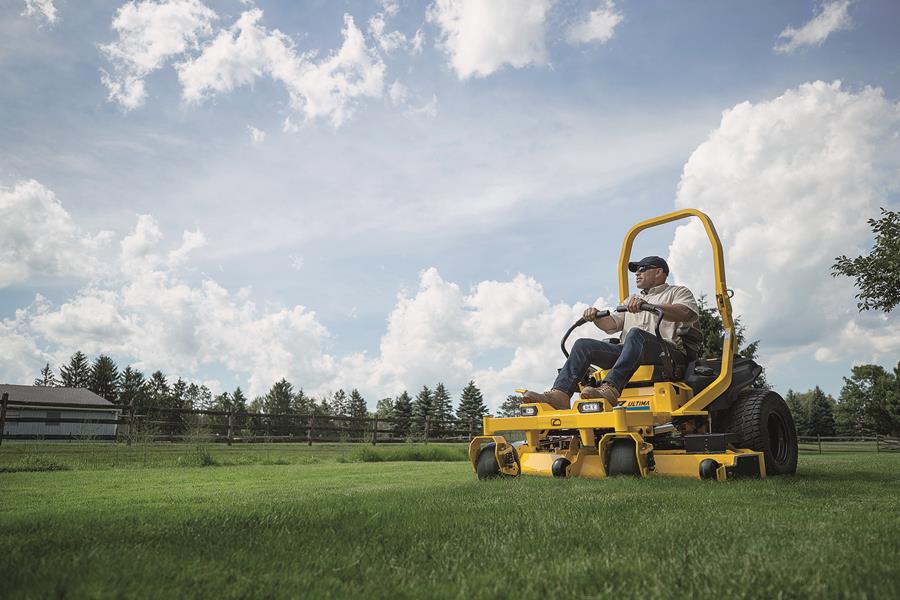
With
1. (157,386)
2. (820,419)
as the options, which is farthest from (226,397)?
(820,419)

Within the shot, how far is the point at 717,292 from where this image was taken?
6.98 meters

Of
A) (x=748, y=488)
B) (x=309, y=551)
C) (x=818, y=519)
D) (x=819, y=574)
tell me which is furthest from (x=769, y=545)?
(x=748, y=488)

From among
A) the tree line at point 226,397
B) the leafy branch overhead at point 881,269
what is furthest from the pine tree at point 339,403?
the leafy branch overhead at point 881,269

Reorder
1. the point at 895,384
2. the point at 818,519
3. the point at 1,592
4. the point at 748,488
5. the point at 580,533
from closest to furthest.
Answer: the point at 1,592
the point at 580,533
the point at 818,519
the point at 748,488
the point at 895,384

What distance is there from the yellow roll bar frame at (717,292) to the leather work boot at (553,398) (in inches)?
40.6

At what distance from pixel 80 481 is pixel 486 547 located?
25.0 feet

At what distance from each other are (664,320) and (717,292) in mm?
823

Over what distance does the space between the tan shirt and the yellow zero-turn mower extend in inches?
7.4

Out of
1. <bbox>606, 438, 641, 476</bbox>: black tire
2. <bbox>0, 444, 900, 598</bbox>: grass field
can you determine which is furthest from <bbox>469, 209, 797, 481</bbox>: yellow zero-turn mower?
<bbox>0, 444, 900, 598</bbox>: grass field

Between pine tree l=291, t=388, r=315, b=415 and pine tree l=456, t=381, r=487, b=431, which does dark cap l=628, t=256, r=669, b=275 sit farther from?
pine tree l=291, t=388, r=315, b=415

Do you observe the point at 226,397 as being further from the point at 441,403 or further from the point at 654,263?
the point at 654,263

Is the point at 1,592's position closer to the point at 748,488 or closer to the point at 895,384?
the point at 748,488

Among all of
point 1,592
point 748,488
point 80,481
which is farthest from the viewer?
point 80,481

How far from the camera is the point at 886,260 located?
14.8m
